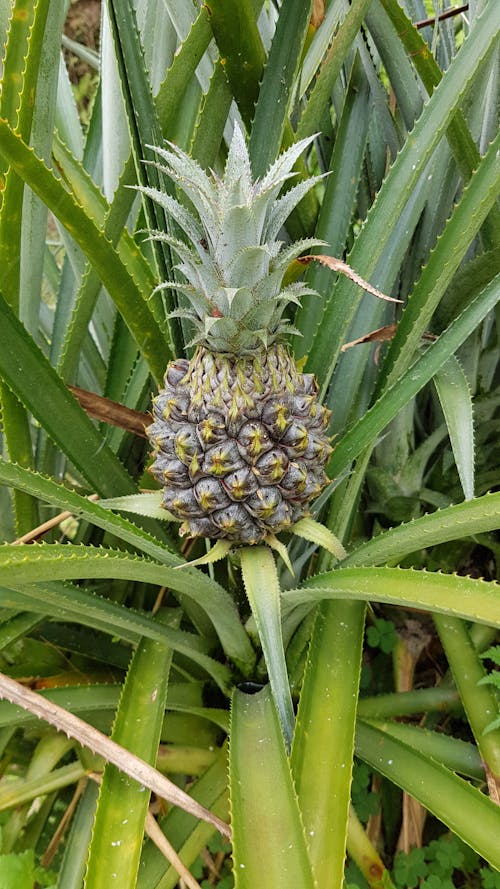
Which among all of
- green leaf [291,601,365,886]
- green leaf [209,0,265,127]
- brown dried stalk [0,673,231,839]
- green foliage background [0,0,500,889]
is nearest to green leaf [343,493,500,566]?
green foliage background [0,0,500,889]

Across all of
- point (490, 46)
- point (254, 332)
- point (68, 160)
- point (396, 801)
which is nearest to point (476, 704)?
point (396, 801)

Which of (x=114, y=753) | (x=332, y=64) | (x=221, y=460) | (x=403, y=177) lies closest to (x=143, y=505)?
(x=221, y=460)

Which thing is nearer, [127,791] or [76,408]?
[127,791]

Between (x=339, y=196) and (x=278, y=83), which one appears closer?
(x=278, y=83)

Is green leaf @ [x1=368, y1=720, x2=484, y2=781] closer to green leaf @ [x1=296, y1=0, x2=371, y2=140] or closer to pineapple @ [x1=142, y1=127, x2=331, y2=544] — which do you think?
pineapple @ [x1=142, y1=127, x2=331, y2=544]

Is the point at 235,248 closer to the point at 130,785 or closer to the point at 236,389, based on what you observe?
the point at 236,389

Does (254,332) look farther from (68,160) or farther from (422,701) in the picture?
(422,701)
